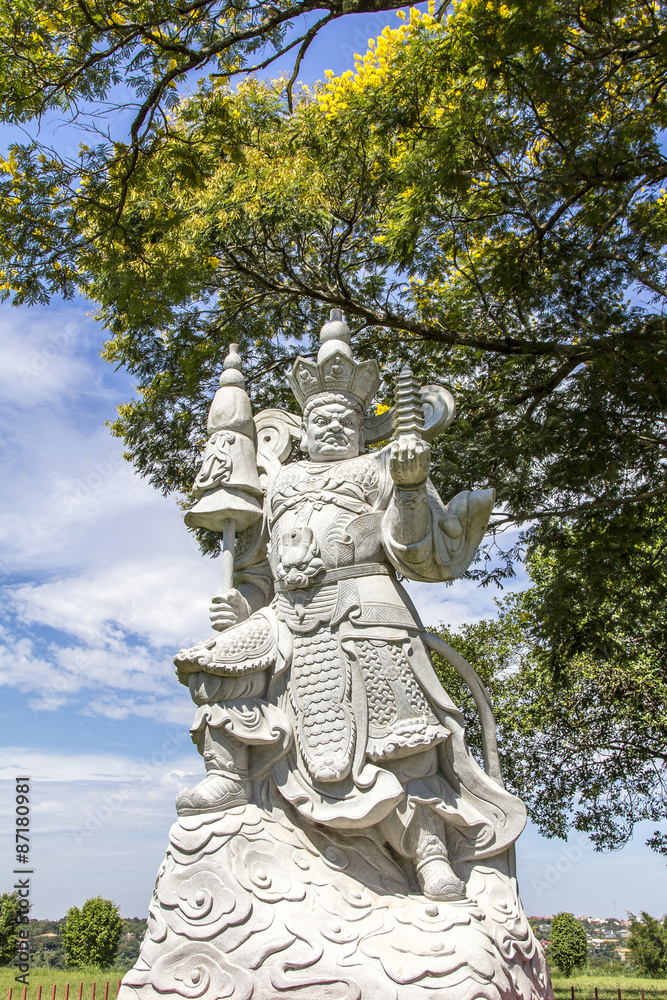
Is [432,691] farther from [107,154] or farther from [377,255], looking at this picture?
[377,255]

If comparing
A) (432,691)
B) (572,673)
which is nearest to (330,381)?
(432,691)

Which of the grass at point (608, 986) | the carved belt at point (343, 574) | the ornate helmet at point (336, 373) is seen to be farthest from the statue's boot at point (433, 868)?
the grass at point (608, 986)

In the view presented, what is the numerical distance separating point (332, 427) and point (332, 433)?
0.04m

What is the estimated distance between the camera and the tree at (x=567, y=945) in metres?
12.4

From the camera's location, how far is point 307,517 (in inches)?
187

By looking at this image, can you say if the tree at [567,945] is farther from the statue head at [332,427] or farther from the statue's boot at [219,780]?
the statue head at [332,427]

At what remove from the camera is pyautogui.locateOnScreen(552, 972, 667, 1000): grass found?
975 centimetres

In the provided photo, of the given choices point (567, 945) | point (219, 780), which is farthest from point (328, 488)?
point (567, 945)

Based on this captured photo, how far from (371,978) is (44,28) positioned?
6.98m

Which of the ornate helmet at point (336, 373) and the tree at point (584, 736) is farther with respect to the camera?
the tree at point (584, 736)

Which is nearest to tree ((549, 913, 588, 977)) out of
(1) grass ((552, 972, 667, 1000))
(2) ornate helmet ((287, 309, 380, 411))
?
(1) grass ((552, 972, 667, 1000))

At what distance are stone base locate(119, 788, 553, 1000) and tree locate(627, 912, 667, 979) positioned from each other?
10817 mm

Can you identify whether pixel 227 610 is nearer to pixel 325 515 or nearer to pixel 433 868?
pixel 325 515

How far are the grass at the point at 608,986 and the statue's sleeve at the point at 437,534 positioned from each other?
22.8 feet
